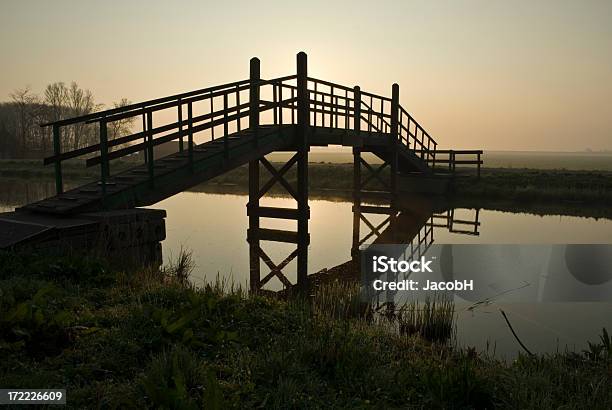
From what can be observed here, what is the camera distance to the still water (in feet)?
20.4

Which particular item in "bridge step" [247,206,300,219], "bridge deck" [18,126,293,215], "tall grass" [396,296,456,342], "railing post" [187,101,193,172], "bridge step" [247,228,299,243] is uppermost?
"railing post" [187,101,193,172]

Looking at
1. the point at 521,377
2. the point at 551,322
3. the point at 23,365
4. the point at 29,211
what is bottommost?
the point at 551,322

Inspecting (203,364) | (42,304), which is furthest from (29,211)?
(203,364)

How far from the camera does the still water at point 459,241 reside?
6215mm

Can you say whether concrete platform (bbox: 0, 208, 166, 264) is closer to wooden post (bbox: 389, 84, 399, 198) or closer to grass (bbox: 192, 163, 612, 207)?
wooden post (bbox: 389, 84, 399, 198)

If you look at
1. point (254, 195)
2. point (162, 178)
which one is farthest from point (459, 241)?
point (162, 178)

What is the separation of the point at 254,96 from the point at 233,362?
A: 366 inches

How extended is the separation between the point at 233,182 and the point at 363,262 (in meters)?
25.2

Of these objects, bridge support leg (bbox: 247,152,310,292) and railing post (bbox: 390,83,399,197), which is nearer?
bridge support leg (bbox: 247,152,310,292)

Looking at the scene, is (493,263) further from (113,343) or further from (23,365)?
(23,365)

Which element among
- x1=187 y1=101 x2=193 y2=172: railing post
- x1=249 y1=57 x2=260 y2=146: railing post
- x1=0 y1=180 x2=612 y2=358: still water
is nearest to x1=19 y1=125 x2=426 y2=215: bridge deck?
x1=187 y1=101 x2=193 y2=172: railing post

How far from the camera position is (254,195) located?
14.5 meters

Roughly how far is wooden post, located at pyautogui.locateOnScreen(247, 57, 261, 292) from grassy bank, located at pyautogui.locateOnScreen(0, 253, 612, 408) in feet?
10.5

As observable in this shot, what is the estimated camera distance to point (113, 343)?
13.8ft
